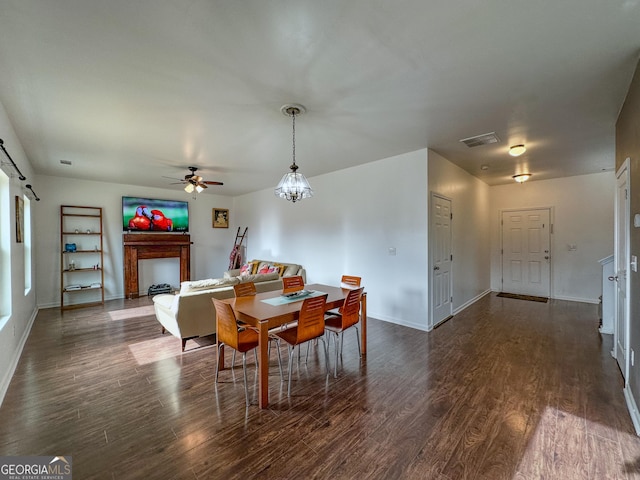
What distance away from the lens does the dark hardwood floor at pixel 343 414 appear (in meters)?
1.72

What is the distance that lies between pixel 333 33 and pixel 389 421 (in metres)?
2.77

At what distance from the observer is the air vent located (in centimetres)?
350

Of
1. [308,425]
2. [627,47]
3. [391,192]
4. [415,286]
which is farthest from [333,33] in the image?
[415,286]

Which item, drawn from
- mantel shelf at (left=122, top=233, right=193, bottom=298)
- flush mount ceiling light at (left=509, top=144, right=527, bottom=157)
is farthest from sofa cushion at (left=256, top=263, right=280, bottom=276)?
flush mount ceiling light at (left=509, top=144, right=527, bottom=157)

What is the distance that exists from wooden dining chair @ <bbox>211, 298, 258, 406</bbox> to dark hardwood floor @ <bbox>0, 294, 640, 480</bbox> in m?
0.41

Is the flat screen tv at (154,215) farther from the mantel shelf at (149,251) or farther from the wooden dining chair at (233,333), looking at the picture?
the wooden dining chair at (233,333)

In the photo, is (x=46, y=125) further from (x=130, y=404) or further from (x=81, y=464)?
(x=81, y=464)

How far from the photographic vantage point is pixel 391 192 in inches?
178

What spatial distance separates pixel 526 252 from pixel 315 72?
6.67 meters

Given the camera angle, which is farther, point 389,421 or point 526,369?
point 526,369

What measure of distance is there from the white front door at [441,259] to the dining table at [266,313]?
160 centimetres

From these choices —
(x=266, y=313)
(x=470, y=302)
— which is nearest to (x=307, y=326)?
(x=266, y=313)

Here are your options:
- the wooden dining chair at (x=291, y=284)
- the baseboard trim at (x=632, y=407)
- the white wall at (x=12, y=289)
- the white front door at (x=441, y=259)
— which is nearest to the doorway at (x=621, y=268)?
the baseboard trim at (x=632, y=407)

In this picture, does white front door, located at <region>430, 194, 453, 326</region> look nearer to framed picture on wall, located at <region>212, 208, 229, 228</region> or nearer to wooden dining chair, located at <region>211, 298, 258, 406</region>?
wooden dining chair, located at <region>211, 298, 258, 406</region>
